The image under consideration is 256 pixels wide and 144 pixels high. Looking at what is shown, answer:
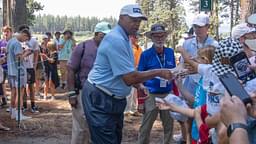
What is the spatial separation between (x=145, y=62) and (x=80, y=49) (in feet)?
3.63

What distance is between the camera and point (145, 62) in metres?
6.82

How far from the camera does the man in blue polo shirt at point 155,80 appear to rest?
679cm

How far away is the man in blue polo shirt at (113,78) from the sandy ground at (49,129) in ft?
9.57

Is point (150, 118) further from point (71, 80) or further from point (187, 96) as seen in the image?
point (71, 80)

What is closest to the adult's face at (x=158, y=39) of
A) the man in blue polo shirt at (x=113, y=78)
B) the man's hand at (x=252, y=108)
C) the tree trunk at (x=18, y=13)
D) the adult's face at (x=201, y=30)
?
the adult's face at (x=201, y=30)

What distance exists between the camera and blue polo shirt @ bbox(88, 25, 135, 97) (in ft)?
15.0

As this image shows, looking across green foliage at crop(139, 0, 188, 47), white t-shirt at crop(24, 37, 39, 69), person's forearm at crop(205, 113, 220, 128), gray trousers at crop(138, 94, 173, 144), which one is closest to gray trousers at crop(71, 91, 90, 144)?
gray trousers at crop(138, 94, 173, 144)

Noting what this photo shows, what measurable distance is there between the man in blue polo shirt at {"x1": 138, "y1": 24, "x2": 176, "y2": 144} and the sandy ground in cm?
93

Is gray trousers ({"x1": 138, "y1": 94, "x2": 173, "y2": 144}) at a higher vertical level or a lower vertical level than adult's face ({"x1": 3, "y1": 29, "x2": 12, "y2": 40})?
lower

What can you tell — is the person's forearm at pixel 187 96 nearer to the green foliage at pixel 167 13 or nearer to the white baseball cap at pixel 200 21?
the white baseball cap at pixel 200 21

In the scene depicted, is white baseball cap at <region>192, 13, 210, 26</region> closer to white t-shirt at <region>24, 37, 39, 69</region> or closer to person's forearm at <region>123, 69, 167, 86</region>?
person's forearm at <region>123, 69, 167, 86</region>

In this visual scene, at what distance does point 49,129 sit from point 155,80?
2751 millimetres

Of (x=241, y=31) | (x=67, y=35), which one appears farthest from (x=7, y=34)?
(x=241, y=31)

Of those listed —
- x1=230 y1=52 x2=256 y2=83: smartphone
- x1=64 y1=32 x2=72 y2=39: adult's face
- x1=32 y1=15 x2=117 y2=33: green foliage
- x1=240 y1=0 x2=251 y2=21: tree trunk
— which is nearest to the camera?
x1=230 y1=52 x2=256 y2=83: smartphone
